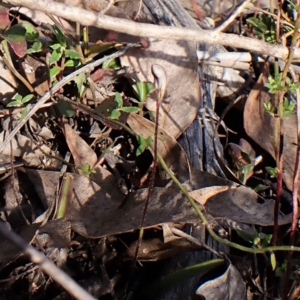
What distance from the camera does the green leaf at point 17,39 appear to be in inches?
77.8

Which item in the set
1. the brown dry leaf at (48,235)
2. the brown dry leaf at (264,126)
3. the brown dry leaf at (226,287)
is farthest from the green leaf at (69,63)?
the brown dry leaf at (226,287)

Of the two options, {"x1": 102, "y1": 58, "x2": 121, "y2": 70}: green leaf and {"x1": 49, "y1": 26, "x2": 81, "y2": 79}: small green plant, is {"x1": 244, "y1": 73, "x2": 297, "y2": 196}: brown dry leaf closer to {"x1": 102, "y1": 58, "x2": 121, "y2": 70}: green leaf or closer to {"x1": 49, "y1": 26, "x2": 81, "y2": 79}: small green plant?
{"x1": 102, "y1": 58, "x2": 121, "y2": 70}: green leaf

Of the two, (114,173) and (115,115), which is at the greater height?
(115,115)

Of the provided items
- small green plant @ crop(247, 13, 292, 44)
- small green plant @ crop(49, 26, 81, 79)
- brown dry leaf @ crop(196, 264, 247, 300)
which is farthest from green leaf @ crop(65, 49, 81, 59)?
brown dry leaf @ crop(196, 264, 247, 300)

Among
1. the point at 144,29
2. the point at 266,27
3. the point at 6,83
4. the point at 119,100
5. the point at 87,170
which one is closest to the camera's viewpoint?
Result: the point at 144,29

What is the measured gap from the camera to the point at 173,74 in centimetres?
222

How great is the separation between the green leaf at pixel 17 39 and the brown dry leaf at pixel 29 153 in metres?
0.33

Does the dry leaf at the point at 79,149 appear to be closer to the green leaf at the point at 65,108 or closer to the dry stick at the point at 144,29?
the green leaf at the point at 65,108

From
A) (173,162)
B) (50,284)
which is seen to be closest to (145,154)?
(173,162)

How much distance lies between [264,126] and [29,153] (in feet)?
3.08

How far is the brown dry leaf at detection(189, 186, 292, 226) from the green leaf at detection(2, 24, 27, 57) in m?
0.79

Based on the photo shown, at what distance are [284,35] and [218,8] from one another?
632 millimetres

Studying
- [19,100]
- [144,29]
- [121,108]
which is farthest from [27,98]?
[144,29]

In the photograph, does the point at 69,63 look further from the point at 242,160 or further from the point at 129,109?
the point at 242,160
